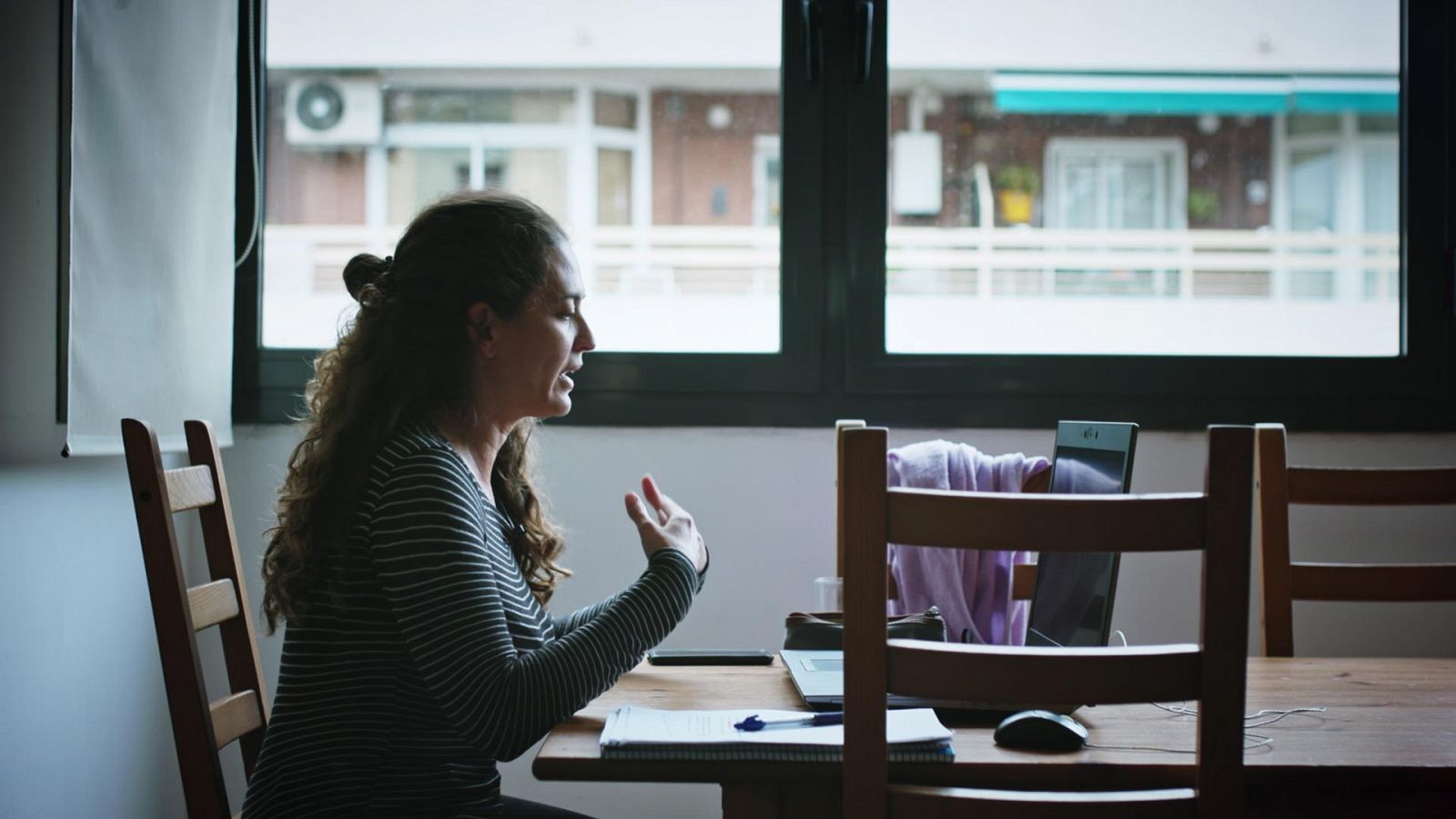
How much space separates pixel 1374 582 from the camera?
5.88ft

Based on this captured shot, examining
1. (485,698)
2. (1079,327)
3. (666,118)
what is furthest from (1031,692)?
(666,118)

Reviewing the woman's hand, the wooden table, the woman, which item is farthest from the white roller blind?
the wooden table

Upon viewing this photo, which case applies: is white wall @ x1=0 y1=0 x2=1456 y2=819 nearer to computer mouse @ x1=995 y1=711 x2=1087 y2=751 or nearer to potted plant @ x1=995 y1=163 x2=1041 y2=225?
potted plant @ x1=995 y1=163 x2=1041 y2=225

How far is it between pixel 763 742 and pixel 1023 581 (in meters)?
0.82

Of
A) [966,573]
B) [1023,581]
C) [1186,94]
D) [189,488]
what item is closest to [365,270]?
[189,488]

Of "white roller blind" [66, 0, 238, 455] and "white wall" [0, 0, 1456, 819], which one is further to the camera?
"white wall" [0, 0, 1456, 819]

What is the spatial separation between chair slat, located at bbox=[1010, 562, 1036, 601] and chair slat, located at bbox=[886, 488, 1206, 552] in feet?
2.66

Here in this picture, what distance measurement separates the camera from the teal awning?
238cm

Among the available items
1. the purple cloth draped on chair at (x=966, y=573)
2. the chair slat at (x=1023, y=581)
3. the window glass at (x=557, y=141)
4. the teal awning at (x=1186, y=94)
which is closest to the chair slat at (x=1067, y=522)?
the purple cloth draped on chair at (x=966, y=573)

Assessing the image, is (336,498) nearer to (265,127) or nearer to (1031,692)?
(1031,692)

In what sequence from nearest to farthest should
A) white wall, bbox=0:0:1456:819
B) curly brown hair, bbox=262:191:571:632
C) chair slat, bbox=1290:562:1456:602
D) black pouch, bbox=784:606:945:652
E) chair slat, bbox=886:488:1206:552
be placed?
chair slat, bbox=886:488:1206:552 < curly brown hair, bbox=262:191:571:632 < black pouch, bbox=784:606:945:652 < chair slat, bbox=1290:562:1456:602 < white wall, bbox=0:0:1456:819

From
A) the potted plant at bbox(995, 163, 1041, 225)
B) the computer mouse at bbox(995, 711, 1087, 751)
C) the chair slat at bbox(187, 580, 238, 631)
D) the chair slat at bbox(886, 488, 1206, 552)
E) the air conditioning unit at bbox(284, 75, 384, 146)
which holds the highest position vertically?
the air conditioning unit at bbox(284, 75, 384, 146)

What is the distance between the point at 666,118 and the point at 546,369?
3.94ft

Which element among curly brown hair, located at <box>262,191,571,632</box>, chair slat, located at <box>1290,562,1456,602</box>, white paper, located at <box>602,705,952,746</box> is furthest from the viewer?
chair slat, located at <box>1290,562,1456,602</box>
